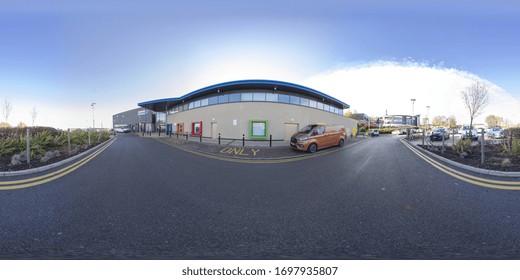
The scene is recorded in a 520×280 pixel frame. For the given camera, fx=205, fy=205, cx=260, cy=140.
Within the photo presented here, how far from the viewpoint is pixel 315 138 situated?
12320 millimetres

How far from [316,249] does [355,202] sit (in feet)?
5.12

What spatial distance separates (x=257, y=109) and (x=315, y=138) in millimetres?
8097

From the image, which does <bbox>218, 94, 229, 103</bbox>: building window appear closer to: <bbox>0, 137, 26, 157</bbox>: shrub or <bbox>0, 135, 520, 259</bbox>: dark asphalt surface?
<bbox>0, 137, 26, 157</bbox>: shrub

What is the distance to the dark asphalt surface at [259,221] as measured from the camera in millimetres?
2459

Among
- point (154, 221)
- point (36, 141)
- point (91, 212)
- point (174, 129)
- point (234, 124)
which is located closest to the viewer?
point (154, 221)

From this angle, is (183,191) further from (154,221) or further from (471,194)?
(471,194)

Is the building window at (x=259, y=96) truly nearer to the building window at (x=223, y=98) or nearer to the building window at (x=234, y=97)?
the building window at (x=234, y=97)

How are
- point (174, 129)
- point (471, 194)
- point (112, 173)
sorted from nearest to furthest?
point (471, 194) < point (112, 173) < point (174, 129)

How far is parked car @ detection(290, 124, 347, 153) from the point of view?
12.0 meters

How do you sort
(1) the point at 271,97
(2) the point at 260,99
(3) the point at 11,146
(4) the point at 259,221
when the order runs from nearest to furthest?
(4) the point at 259,221, (3) the point at 11,146, (2) the point at 260,99, (1) the point at 271,97

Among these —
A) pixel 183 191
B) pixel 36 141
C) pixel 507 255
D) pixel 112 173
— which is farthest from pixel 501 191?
pixel 36 141

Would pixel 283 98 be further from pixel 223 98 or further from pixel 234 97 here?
pixel 223 98

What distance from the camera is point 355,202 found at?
3.65 m

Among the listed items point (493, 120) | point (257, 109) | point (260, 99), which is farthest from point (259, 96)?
point (493, 120)
